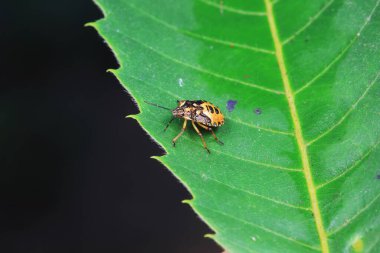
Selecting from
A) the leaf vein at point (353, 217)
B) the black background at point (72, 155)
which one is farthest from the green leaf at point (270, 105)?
the black background at point (72, 155)

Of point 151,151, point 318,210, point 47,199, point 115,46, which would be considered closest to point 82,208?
point 47,199

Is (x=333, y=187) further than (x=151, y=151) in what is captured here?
No

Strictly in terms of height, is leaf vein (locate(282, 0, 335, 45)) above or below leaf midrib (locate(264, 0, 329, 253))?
above

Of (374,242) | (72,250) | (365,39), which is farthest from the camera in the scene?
(72,250)

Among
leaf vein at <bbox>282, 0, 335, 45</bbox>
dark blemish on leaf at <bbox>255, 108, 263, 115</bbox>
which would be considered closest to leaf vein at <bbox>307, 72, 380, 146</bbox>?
dark blemish on leaf at <bbox>255, 108, 263, 115</bbox>

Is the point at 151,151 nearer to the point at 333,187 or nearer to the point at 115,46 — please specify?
the point at 115,46

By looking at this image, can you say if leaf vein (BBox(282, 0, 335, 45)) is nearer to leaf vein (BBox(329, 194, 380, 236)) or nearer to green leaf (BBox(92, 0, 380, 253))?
green leaf (BBox(92, 0, 380, 253))
